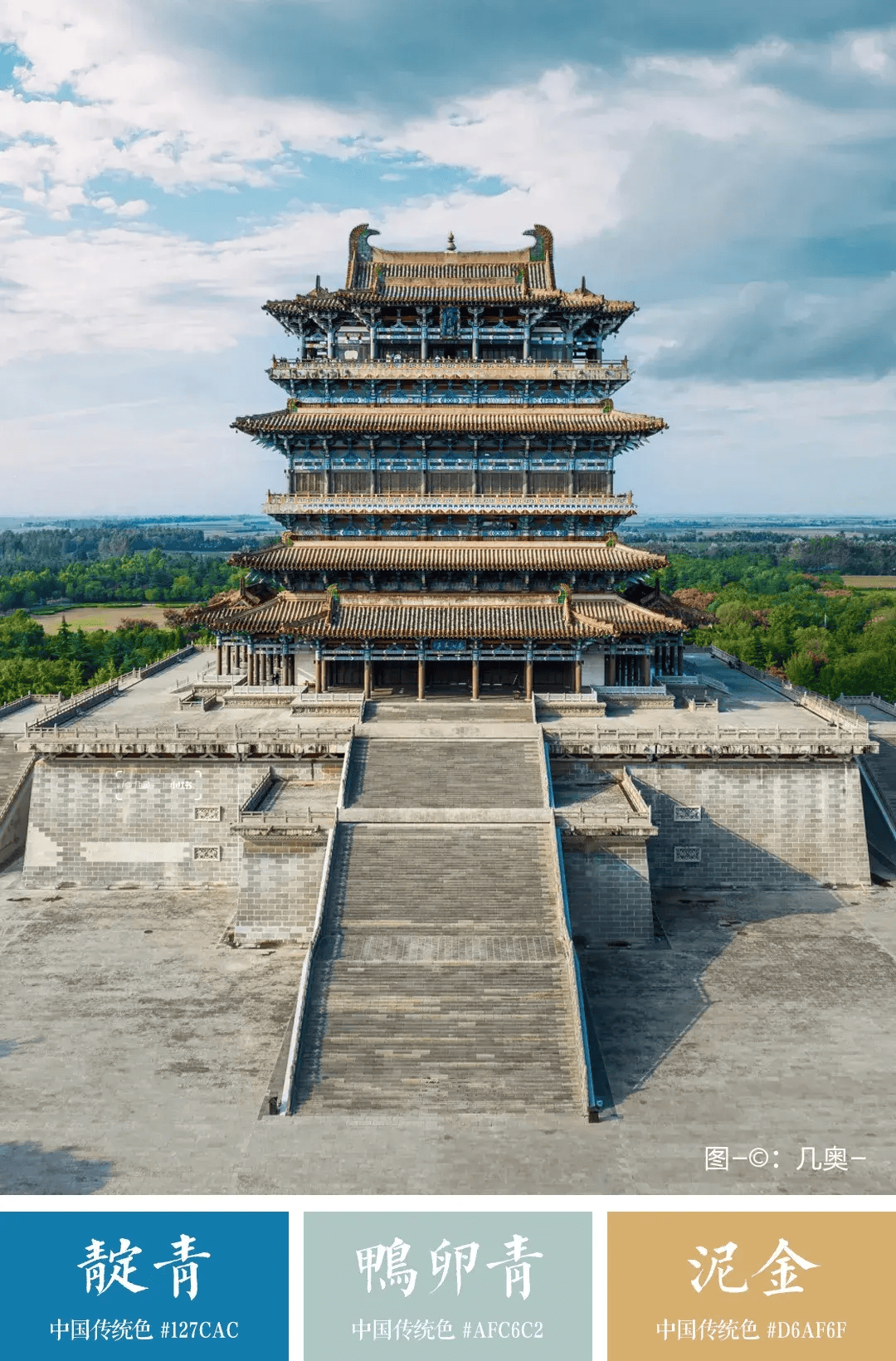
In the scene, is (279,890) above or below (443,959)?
above

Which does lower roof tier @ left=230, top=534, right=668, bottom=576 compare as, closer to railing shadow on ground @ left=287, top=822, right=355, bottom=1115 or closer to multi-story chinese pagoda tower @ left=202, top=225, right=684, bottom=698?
multi-story chinese pagoda tower @ left=202, top=225, right=684, bottom=698

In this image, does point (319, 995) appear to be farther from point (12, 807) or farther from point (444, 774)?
point (12, 807)

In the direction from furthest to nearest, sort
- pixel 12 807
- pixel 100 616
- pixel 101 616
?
pixel 100 616 < pixel 101 616 < pixel 12 807

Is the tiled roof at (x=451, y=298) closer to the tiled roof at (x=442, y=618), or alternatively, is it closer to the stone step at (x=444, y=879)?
the tiled roof at (x=442, y=618)

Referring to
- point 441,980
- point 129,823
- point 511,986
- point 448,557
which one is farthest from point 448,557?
point 511,986

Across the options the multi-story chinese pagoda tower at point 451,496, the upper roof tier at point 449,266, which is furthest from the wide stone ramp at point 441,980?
the upper roof tier at point 449,266

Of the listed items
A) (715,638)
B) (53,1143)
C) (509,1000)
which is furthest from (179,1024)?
(715,638)

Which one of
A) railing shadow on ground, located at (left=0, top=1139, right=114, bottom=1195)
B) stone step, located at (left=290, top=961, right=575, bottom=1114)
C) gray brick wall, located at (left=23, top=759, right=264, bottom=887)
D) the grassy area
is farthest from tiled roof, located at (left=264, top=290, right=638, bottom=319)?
the grassy area
